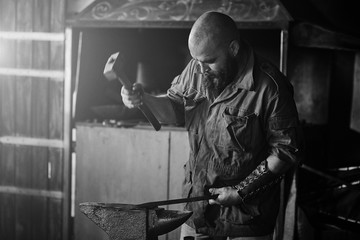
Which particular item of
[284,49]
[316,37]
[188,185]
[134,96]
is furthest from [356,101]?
[134,96]

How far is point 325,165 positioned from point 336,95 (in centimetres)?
76

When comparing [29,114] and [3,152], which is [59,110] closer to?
[29,114]

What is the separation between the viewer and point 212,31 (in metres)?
2.88

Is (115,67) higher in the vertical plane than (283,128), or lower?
higher

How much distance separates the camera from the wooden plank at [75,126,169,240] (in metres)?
4.78

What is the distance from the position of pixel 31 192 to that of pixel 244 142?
2.91 metres

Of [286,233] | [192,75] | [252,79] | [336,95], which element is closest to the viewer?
[252,79]

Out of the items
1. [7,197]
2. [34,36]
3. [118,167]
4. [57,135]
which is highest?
[34,36]

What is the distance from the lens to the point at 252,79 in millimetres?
2949

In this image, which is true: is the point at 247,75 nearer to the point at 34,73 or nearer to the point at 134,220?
the point at 134,220

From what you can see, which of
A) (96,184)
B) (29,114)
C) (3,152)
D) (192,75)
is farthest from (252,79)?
(3,152)

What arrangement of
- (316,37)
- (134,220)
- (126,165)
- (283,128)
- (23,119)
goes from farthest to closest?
(23,119)
(126,165)
(316,37)
(283,128)
(134,220)

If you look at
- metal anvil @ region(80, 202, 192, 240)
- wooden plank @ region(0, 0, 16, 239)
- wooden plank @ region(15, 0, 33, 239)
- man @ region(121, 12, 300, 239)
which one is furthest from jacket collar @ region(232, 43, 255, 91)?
wooden plank @ region(0, 0, 16, 239)

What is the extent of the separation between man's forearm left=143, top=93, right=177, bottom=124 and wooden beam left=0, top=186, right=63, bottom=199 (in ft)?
7.27
